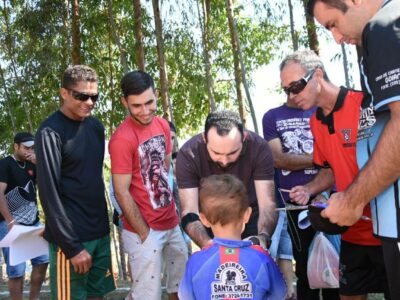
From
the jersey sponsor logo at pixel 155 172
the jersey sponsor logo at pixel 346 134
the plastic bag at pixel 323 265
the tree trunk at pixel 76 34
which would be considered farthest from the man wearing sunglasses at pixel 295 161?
the tree trunk at pixel 76 34

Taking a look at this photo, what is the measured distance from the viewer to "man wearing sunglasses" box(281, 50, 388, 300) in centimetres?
294

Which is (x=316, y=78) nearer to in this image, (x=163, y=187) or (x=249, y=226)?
(x=249, y=226)

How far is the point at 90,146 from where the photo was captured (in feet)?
11.1

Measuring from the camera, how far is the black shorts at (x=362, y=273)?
117 inches

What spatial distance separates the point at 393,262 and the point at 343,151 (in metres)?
0.92

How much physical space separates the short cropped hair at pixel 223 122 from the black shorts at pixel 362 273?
98 cm

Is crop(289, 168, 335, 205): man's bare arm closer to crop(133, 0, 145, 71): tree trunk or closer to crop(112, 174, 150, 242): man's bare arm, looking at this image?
crop(112, 174, 150, 242): man's bare arm

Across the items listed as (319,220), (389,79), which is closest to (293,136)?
(319,220)

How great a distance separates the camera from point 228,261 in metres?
2.39

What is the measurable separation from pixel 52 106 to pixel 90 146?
25.7ft

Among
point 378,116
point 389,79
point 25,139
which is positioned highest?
point 25,139

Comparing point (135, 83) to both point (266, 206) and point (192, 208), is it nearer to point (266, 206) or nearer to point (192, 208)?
point (192, 208)

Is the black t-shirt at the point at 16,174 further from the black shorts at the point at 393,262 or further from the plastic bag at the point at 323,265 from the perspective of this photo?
the black shorts at the point at 393,262

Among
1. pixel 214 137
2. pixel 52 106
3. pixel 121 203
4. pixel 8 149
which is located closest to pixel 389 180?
pixel 214 137
